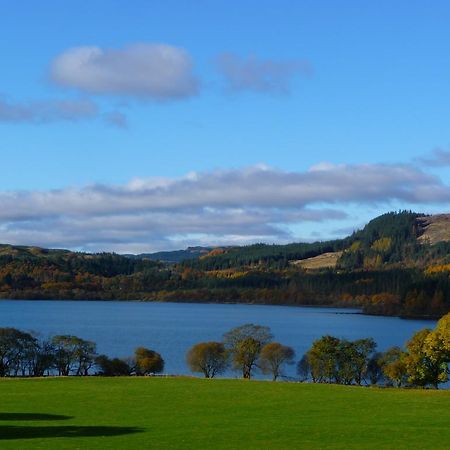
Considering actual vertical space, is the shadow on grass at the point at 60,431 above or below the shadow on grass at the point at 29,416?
above

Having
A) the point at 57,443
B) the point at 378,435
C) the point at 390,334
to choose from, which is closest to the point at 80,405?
the point at 57,443

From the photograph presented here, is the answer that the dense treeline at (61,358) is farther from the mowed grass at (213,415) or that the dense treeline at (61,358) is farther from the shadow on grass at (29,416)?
the shadow on grass at (29,416)

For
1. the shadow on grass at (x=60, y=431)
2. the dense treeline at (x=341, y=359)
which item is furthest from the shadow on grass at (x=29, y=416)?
the dense treeline at (x=341, y=359)

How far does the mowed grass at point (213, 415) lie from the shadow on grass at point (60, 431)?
0.05 meters

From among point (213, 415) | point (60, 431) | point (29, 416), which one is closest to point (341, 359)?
point (213, 415)

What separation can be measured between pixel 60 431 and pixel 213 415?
33.4 feet

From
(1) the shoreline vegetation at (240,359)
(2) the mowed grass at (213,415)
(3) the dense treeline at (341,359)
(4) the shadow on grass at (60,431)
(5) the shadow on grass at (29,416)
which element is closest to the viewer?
(2) the mowed grass at (213,415)

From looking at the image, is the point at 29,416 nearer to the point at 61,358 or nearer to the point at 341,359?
the point at 61,358

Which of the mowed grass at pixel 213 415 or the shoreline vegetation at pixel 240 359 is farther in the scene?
the shoreline vegetation at pixel 240 359

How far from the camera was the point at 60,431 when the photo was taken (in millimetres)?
38344

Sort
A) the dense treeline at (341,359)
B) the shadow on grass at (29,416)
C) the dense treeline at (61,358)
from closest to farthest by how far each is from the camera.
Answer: the shadow on grass at (29,416) → the dense treeline at (341,359) → the dense treeline at (61,358)

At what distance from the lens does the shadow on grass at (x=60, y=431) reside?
36750 millimetres

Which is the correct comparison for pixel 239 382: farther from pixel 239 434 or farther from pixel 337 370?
pixel 239 434

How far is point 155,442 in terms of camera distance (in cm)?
3506
